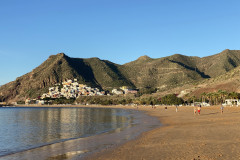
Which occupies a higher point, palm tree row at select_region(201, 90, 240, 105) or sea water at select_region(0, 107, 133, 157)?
palm tree row at select_region(201, 90, 240, 105)

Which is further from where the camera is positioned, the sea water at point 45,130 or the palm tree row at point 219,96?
the palm tree row at point 219,96

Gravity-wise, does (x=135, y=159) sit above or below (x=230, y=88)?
below

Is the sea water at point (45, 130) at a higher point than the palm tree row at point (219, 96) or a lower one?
lower

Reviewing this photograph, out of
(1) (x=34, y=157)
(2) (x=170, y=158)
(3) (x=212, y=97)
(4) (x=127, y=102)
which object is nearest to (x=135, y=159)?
(2) (x=170, y=158)

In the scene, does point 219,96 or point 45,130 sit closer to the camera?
point 45,130

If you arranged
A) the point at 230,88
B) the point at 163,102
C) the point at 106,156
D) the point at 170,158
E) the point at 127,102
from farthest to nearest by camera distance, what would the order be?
the point at 127,102 → the point at 163,102 → the point at 230,88 → the point at 106,156 → the point at 170,158

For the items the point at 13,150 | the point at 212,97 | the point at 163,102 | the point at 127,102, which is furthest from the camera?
the point at 127,102

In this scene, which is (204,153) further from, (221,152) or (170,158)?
(170,158)

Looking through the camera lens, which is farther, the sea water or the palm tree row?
the palm tree row

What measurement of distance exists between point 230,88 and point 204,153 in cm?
10182

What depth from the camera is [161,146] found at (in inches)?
581

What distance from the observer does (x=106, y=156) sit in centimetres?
1305

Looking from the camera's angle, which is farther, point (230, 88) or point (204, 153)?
point (230, 88)

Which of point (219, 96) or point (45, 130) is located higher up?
point (219, 96)
